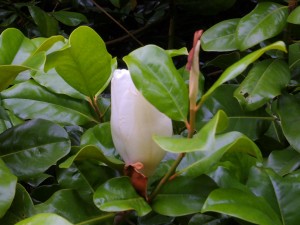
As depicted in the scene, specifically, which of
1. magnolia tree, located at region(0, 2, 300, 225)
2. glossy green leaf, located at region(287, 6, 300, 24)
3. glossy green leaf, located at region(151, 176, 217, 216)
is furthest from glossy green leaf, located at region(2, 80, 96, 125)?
glossy green leaf, located at region(287, 6, 300, 24)

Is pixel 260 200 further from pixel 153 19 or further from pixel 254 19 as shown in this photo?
pixel 153 19

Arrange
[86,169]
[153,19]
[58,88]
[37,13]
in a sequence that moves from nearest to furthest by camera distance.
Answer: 1. [86,169]
2. [58,88]
3. [37,13]
4. [153,19]

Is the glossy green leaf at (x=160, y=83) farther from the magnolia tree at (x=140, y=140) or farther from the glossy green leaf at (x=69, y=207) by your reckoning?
the glossy green leaf at (x=69, y=207)

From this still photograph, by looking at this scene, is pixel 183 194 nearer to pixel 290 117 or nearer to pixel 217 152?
pixel 217 152

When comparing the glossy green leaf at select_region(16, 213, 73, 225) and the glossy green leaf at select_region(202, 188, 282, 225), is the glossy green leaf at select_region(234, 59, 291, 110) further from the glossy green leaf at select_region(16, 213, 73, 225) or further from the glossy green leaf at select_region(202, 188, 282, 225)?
the glossy green leaf at select_region(16, 213, 73, 225)

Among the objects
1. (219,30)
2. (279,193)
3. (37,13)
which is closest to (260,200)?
(279,193)

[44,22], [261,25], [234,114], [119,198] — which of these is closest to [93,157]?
[119,198]

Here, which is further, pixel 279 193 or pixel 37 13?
pixel 37 13

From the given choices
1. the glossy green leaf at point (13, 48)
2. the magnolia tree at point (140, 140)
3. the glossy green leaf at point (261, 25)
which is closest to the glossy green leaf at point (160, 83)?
the magnolia tree at point (140, 140)
